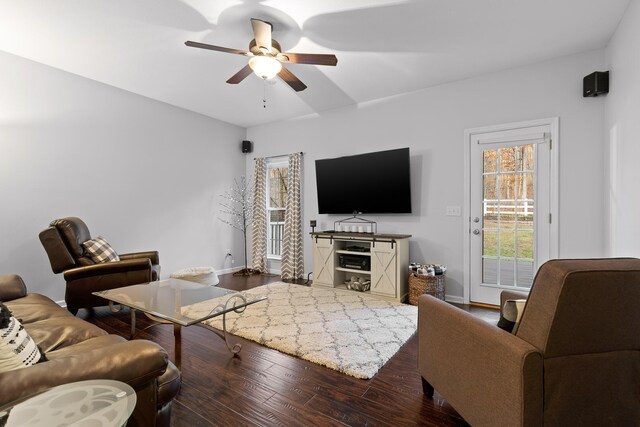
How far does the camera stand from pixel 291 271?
494 centimetres

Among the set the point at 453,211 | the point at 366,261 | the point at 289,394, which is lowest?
the point at 289,394

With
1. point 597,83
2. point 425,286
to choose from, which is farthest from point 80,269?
point 597,83

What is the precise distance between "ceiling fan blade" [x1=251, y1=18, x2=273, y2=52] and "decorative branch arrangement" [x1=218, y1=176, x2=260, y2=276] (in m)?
3.35

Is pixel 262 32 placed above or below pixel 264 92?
below

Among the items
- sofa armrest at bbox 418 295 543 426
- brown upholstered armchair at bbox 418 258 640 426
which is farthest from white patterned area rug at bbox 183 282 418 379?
brown upholstered armchair at bbox 418 258 640 426

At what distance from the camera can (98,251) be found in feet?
10.4

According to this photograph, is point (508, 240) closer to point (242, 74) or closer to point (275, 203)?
point (242, 74)

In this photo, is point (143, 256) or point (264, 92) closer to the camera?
point (143, 256)

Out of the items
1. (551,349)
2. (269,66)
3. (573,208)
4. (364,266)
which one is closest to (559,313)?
(551,349)

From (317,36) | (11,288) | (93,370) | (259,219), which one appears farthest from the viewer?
(259,219)

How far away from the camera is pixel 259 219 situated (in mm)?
5461

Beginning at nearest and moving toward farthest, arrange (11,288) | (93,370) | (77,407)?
(77,407) → (93,370) → (11,288)

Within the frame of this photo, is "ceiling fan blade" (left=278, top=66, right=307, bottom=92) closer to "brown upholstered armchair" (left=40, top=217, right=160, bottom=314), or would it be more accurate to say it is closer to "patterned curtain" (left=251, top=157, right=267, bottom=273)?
"brown upholstered armchair" (left=40, top=217, right=160, bottom=314)

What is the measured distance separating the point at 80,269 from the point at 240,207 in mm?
2980
